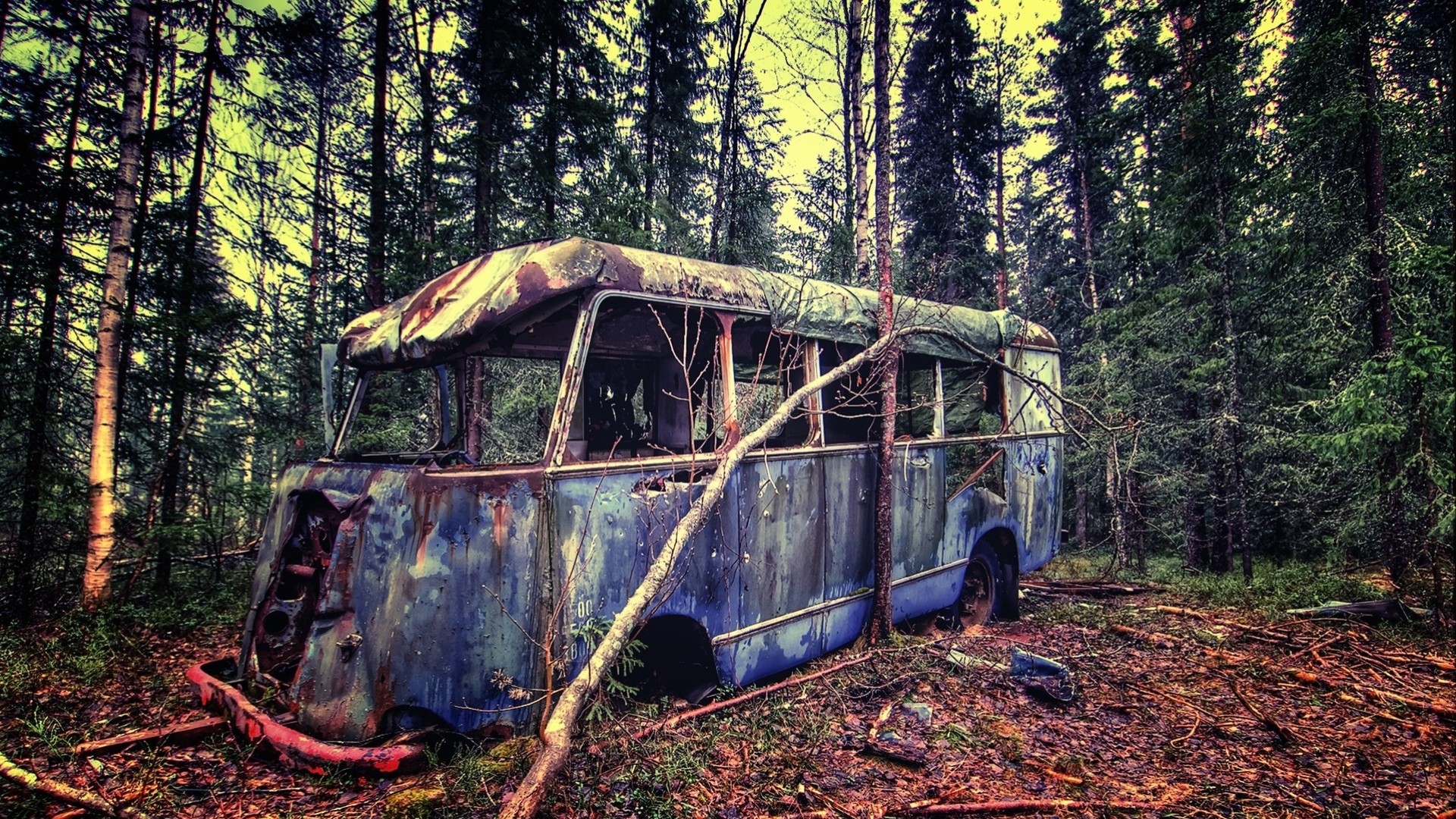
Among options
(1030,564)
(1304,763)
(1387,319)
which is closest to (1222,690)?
(1304,763)

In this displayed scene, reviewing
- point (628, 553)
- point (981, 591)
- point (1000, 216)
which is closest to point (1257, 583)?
point (981, 591)

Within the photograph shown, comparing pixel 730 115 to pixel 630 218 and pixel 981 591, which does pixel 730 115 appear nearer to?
pixel 630 218

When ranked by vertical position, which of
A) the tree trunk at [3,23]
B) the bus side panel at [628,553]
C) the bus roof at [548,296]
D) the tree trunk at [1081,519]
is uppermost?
the tree trunk at [3,23]

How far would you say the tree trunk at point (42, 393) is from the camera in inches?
244

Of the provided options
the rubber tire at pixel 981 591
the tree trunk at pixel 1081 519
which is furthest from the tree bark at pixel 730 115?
the tree trunk at pixel 1081 519

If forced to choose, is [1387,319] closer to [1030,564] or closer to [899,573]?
[1030,564]

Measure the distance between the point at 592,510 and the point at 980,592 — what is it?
5347 mm

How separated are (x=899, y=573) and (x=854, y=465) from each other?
1130 mm

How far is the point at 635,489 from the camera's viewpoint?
11.8 feet

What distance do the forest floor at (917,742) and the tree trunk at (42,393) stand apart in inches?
44.6

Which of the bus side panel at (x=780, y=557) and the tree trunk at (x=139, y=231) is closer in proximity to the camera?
the bus side panel at (x=780, y=557)

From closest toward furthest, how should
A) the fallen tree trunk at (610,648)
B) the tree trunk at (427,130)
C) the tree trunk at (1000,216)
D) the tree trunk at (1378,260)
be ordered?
the fallen tree trunk at (610,648) < the tree trunk at (1378,260) < the tree trunk at (427,130) < the tree trunk at (1000,216)

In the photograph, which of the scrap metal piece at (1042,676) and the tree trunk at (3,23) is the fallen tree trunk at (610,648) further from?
the tree trunk at (3,23)

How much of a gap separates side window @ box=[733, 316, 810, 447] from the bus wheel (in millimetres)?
2778
